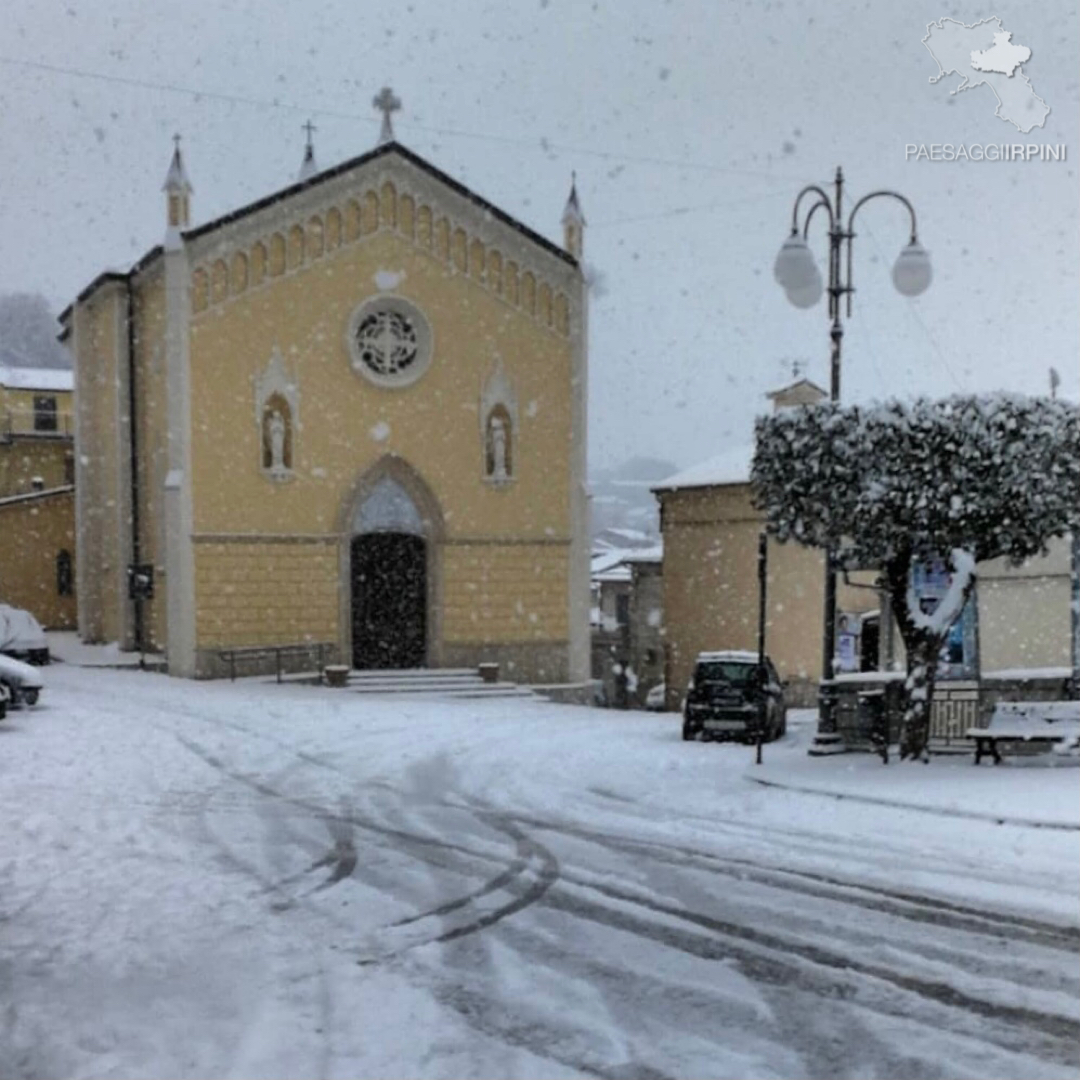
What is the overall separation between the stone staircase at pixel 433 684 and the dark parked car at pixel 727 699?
779 centimetres

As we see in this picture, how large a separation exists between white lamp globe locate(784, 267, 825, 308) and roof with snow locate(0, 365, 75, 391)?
41635 millimetres

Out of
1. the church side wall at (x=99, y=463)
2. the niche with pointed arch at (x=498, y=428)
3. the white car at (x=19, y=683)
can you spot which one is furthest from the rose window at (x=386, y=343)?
the white car at (x=19, y=683)

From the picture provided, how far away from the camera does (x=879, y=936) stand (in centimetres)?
766

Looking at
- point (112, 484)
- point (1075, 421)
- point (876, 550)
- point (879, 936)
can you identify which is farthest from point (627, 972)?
point (112, 484)

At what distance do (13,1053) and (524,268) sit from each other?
25895 mm

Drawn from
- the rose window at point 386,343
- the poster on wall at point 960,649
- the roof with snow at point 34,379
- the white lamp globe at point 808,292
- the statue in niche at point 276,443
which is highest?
the roof with snow at point 34,379

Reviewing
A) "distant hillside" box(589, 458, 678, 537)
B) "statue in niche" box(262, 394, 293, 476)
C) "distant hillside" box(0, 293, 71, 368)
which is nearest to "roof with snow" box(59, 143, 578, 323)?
"statue in niche" box(262, 394, 293, 476)

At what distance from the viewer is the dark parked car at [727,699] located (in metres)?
19.7

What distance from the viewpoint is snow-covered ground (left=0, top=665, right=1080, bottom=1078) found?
19.0 ft

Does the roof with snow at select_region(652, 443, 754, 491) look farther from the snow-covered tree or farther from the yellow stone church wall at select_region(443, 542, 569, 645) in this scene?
the snow-covered tree

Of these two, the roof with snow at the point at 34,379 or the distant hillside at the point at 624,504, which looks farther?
the distant hillside at the point at 624,504

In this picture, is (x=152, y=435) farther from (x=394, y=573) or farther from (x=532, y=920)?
(x=532, y=920)

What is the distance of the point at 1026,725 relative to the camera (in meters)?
15.1

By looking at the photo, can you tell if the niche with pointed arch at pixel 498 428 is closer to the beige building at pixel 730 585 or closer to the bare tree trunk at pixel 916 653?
the beige building at pixel 730 585
